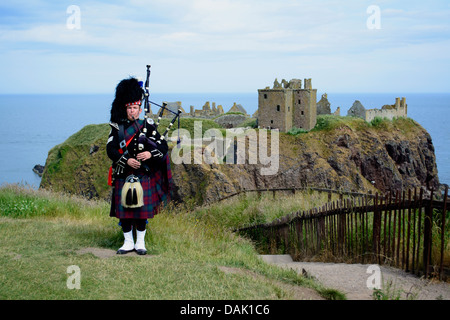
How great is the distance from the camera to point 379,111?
40.5 metres

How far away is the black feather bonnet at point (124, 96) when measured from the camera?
8.05m

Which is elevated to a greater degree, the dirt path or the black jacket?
the black jacket

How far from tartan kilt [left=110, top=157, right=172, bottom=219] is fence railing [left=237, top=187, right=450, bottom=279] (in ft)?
10.9

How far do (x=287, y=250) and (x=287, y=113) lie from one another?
24258 millimetres

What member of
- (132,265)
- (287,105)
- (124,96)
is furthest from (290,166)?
(132,265)

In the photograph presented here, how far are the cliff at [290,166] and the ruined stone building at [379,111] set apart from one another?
82 cm

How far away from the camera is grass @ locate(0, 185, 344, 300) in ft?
19.9

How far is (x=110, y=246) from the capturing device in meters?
8.48

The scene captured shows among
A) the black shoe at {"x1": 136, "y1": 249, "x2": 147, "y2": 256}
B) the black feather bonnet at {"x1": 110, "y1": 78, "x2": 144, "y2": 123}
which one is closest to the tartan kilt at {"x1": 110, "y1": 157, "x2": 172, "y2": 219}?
the black shoe at {"x1": 136, "y1": 249, "x2": 147, "y2": 256}

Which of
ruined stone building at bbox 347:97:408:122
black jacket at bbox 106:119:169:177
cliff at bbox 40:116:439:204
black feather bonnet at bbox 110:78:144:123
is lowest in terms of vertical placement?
cliff at bbox 40:116:439:204

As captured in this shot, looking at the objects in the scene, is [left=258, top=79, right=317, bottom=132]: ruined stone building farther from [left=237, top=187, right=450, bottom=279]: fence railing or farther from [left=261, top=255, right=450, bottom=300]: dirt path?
[left=261, top=255, right=450, bottom=300]: dirt path

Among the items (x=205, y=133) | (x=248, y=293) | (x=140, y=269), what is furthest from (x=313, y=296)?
(x=205, y=133)

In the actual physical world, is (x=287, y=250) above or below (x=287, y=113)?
below
